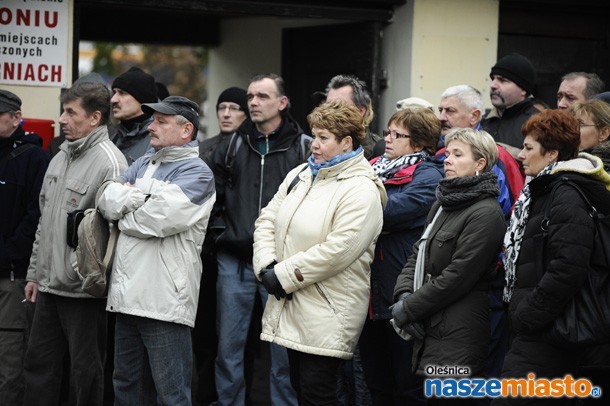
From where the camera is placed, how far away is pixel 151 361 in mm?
5398

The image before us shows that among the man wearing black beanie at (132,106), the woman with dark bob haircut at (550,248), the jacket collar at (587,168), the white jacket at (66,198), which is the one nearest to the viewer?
the woman with dark bob haircut at (550,248)

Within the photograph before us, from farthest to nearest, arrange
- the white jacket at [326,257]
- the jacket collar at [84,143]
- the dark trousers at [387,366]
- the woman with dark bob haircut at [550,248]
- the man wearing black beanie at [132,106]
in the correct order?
the man wearing black beanie at [132,106] < the jacket collar at [84,143] < the dark trousers at [387,366] < the white jacket at [326,257] < the woman with dark bob haircut at [550,248]

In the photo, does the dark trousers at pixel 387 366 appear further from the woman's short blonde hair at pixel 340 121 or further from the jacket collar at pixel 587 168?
the jacket collar at pixel 587 168

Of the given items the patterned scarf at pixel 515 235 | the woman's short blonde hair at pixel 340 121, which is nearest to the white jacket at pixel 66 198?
the woman's short blonde hair at pixel 340 121

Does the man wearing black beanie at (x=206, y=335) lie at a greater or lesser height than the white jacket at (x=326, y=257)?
lesser

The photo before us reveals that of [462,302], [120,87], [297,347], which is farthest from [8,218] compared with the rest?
[462,302]

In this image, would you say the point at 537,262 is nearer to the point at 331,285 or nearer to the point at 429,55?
the point at 331,285

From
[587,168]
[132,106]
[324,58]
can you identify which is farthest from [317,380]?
[324,58]

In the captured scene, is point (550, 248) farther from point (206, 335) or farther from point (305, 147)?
point (206, 335)

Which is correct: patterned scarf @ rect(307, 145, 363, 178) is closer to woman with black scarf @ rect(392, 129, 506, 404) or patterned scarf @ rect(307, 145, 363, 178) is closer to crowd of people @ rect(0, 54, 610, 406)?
crowd of people @ rect(0, 54, 610, 406)

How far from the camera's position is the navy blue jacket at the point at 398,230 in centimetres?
562

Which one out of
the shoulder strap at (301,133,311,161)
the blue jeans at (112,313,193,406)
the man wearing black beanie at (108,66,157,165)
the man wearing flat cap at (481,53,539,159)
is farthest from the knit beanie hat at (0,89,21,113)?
the man wearing flat cap at (481,53,539,159)

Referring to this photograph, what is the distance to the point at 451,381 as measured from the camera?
16.3 ft

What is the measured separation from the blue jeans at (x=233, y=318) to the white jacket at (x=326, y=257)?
1.03 m
